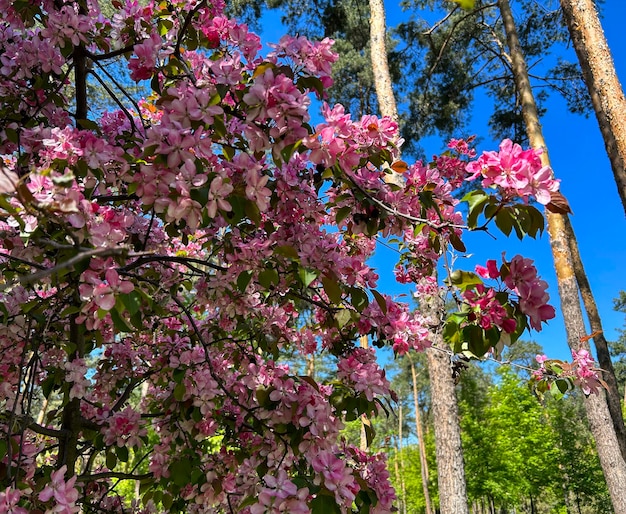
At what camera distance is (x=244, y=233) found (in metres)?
1.99

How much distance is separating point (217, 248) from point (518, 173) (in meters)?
1.18

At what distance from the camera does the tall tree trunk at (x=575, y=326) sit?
248 inches

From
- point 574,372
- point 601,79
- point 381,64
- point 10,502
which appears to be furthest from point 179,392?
point 381,64

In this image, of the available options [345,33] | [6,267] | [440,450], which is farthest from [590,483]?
[6,267]

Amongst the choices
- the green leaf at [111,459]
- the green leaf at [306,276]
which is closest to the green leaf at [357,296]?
the green leaf at [306,276]

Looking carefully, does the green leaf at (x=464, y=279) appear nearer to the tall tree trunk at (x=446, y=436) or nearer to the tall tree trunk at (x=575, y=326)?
the tall tree trunk at (x=446, y=436)

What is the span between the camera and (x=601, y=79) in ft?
13.1

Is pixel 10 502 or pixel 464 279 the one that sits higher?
pixel 464 279

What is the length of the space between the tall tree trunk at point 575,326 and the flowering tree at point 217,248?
4.73m

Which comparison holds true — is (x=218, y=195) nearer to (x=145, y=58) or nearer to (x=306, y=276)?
(x=306, y=276)

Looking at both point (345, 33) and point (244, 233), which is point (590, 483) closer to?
point (345, 33)

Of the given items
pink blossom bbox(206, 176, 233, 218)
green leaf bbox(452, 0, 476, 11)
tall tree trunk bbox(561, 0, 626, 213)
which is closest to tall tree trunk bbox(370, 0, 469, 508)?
tall tree trunk bbox(561, 0, 626, 213)

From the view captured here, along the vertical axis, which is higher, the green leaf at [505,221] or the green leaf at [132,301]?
the green leaf at [505,221]

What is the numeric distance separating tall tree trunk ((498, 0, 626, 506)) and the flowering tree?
473 cm
